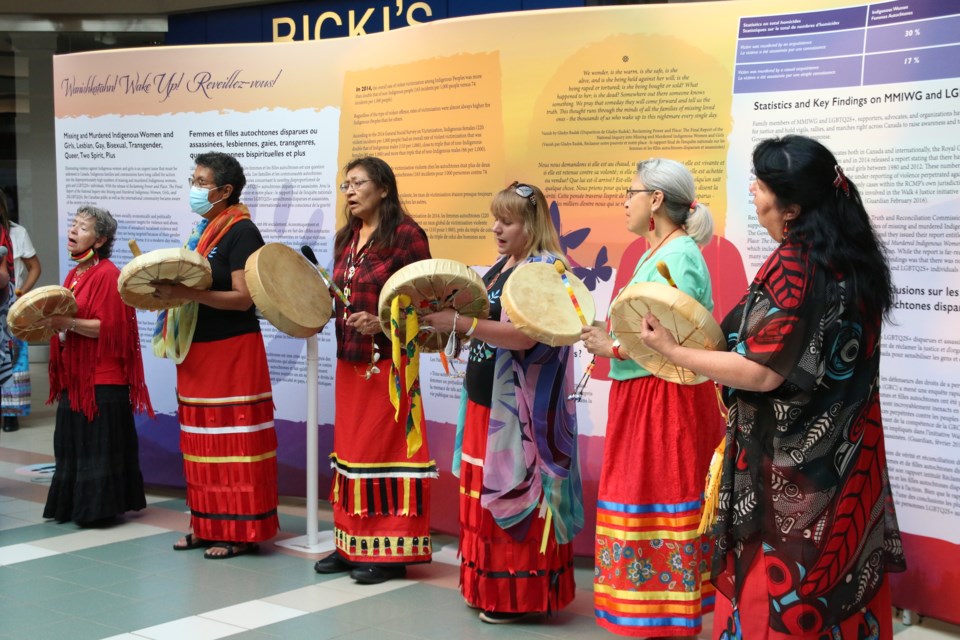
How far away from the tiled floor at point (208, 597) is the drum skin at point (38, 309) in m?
1.02

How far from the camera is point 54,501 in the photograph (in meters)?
5.72

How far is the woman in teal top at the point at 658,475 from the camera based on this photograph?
3637mm

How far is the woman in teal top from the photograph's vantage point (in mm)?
3637

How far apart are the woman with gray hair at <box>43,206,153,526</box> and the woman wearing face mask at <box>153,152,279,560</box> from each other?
18.2 inches

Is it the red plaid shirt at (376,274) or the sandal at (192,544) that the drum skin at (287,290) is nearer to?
the red plaid shirt at (376,274)

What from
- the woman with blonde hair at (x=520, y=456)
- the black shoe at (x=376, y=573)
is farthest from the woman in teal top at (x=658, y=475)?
the black shoe at (x=376, y=573)

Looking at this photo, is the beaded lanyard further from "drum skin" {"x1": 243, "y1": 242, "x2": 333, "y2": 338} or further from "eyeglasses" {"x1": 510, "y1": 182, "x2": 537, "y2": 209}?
"eyeglasses" {"x1": 510, "y1": 182, "x2": 537, "y2": 209}

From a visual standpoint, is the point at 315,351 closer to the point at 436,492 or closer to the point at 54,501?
the point at 436,492

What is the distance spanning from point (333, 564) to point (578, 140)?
2.16m

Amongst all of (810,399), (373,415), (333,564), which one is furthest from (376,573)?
(810,399)

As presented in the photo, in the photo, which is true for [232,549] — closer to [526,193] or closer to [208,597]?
[208,597]

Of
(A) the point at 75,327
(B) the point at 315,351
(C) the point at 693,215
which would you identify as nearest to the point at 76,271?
(A) the point at 75,327

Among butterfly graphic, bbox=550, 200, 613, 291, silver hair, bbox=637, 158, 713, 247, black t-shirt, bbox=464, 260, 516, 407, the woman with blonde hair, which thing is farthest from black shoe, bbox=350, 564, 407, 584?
silver hair, bbox=637, 158, 713, 247

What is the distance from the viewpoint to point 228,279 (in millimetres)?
4961
